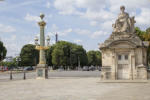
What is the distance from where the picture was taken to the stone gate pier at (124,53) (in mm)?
24438

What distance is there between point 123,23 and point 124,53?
340 centimetres

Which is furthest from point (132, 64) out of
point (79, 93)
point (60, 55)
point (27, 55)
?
point (27, 55)

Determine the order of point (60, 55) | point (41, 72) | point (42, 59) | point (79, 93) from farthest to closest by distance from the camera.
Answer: point (60, 55)
point (42, 59)
point (41, 72)
point (79, 93)

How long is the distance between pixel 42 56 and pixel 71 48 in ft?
193

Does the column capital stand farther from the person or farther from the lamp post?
the person

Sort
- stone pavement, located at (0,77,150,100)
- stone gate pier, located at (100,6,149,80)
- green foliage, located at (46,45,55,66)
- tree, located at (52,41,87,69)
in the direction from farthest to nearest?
green foliage, located at (46,45,55,66) → tree, located at (52,41,87,69) → stone gate pier, located at (100,6,149,80) → stone pavement, located at (0,77,150,100)

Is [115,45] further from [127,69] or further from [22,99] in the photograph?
[22,99]

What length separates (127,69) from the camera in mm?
24859

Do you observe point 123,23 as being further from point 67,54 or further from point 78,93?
point 67,54

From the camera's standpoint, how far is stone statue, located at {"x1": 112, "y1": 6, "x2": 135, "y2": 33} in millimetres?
25641

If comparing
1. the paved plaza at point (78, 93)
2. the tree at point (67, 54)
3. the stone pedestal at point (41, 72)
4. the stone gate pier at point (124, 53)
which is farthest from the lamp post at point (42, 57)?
the tree at point (67, 54)

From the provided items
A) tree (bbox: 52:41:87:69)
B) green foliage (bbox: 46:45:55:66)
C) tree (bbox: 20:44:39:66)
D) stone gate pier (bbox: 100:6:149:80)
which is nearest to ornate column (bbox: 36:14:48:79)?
stone gate pier (bbox: 100:6:149:80)

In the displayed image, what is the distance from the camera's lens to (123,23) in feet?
84.5

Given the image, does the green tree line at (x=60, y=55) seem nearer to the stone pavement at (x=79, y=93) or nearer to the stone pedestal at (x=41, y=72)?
the stone pedestal at (x=41, y=72)
